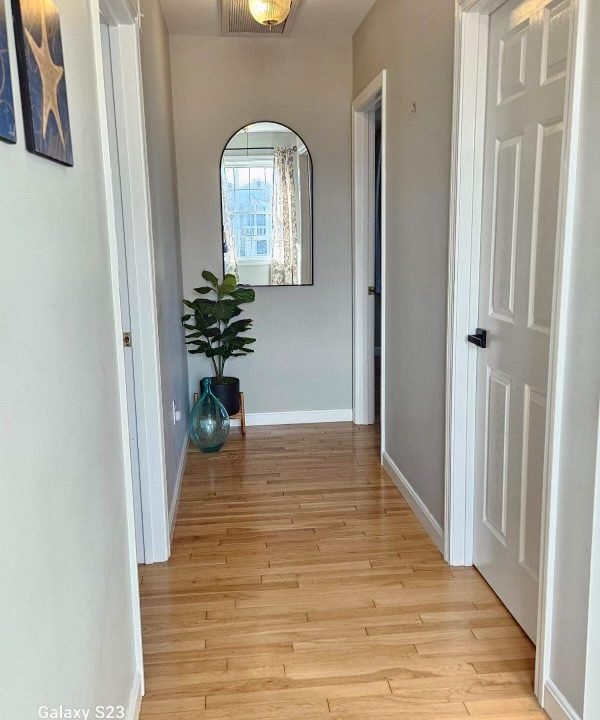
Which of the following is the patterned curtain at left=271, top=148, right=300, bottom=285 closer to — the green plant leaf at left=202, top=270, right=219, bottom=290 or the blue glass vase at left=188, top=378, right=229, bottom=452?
the green plant leaf at left=202, top=270, right=219, bottom=290

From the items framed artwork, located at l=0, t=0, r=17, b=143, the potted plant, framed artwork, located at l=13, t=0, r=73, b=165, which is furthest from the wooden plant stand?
framed artwork, located at l=0, t=0, r=17, b=143

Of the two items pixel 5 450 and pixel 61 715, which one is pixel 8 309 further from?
pixel 61 715

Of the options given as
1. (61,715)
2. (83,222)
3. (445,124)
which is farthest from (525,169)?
(61,715)

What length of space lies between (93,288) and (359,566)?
1691 millimetres

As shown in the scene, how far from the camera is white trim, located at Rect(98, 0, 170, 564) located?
2.38 m

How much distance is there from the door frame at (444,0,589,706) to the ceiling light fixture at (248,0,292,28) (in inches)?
44.5

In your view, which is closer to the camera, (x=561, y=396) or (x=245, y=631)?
(x=561, y=396)

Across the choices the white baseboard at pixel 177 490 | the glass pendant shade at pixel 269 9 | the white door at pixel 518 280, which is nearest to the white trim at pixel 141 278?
the white baseboard at pixel 177 490

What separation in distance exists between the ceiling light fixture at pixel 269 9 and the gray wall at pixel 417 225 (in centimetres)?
55

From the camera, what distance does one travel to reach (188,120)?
4.16 metres

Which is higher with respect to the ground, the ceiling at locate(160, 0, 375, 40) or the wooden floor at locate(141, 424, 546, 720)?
the ceiling at locate(160, 0, 375, 40)

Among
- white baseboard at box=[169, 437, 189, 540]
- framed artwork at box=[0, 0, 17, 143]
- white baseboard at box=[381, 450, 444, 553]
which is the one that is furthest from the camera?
white baseboard at box=[169, 437, 189, 540]

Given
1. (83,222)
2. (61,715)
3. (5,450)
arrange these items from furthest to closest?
(83,222) < (61,715) < (5,450)

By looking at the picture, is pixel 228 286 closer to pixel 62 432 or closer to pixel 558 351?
pixel 558 351
